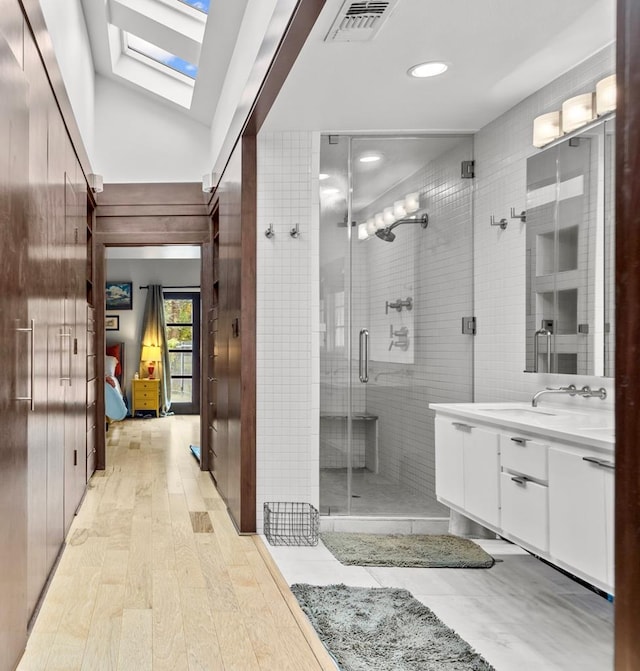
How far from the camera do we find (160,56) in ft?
17.8

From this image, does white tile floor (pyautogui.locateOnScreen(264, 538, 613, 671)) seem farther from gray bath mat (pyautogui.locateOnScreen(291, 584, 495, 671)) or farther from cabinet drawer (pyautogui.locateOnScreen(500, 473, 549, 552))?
cabinet drawer (pyautogui.locateOnScreen(500, 473, 549, 552))

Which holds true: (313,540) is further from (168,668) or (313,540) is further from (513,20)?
(513,20)

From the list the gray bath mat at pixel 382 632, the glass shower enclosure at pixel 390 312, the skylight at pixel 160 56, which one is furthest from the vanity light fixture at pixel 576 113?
the skylight at pixel 160 56

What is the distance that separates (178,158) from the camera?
5785mm

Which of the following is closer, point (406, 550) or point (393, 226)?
point (406, 550)

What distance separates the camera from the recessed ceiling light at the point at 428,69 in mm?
2869

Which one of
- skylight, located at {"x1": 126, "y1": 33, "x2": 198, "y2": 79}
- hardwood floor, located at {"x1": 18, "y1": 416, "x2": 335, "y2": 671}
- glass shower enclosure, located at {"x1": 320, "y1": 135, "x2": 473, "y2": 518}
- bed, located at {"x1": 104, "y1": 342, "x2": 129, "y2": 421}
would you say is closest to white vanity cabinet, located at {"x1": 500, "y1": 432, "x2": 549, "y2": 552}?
hardwood floor, located at {"x1": 18, "y1": 416, "x2": 335, "y2": 671}

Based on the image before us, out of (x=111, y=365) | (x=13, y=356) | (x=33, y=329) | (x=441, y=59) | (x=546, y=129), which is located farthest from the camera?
(x=111, y=365)

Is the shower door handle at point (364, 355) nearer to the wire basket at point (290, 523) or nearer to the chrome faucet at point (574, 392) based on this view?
the wire basket at point (290, 523)

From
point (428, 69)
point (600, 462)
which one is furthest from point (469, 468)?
point (428, 69)

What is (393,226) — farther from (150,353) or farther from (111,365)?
(150,353)

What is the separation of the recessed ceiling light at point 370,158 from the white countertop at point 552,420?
1546 millimetres

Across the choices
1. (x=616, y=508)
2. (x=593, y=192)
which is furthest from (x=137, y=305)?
(x=616, y=508)

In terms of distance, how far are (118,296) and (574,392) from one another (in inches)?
331
